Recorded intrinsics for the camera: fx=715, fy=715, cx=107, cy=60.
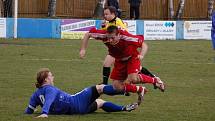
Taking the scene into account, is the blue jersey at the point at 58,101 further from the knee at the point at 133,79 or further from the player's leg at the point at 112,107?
the knee at the point at 133,79

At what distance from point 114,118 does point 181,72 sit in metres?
8.14

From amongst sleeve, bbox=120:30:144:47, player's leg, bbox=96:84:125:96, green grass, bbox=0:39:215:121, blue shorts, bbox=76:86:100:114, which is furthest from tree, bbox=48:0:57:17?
blue shorts, bbox=76:86:100:114

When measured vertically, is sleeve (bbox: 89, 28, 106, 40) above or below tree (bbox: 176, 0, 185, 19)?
below

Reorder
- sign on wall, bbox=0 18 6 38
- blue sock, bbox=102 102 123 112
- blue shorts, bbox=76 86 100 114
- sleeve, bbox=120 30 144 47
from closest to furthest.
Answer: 1. blue shorts, bbox=76 86 100 114
2. blue sock, bbox=102 102 123 112
3. sleeve, bbox=120 30 144 47
4. sign on wall, bbox=0 18 6 38

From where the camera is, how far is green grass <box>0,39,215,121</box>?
35.4 feet

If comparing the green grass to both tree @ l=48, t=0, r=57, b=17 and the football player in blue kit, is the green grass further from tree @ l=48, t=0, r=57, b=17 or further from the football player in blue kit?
tree @ l=48, t=0, r=57, b=17

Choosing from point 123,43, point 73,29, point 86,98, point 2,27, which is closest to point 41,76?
point 86,98

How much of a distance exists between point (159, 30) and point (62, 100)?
25.6 m

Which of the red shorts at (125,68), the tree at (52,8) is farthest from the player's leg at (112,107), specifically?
the tree at (52,8)

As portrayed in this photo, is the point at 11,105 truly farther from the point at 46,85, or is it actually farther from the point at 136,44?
Result: the point at 136,44

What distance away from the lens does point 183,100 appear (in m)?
12.6

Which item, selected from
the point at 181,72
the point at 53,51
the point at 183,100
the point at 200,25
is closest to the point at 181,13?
the point at 200,25

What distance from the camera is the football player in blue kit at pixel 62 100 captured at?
10.4 meters

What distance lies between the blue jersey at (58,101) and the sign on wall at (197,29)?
26105 mm
